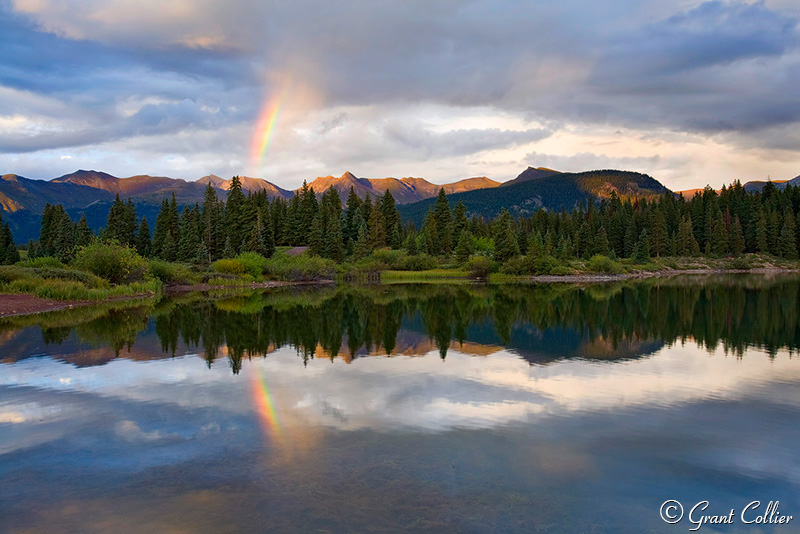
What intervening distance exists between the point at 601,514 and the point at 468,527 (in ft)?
5.95

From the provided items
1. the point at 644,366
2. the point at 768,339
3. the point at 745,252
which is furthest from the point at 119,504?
the point at 745,252

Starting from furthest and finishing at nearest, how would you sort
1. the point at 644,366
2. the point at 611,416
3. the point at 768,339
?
the point at 768,339 → the point at 644,366 → the point at 611,416

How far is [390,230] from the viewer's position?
102125 mm

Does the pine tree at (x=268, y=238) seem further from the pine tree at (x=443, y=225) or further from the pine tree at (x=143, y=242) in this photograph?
the pine tree at (x=443, y=225)

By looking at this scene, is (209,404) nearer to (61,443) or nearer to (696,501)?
(61,443)

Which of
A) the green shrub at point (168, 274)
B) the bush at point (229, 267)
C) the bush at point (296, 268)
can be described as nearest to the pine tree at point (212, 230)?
the bush at point (296, 268)

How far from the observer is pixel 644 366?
16688mm

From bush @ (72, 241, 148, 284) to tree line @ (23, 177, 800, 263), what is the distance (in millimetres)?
31219

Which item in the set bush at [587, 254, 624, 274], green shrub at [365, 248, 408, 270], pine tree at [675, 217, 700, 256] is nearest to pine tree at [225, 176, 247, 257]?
green shrub at [365, 248, 408, 270]

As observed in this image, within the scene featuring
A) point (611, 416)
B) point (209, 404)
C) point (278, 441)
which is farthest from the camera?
point (209, 404)

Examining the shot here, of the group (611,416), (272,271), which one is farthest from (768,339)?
(272,271)

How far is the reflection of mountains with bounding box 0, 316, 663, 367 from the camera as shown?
18.6m

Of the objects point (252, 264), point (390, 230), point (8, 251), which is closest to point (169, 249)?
point (8, 251)

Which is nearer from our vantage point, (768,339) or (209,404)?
(209,404)
